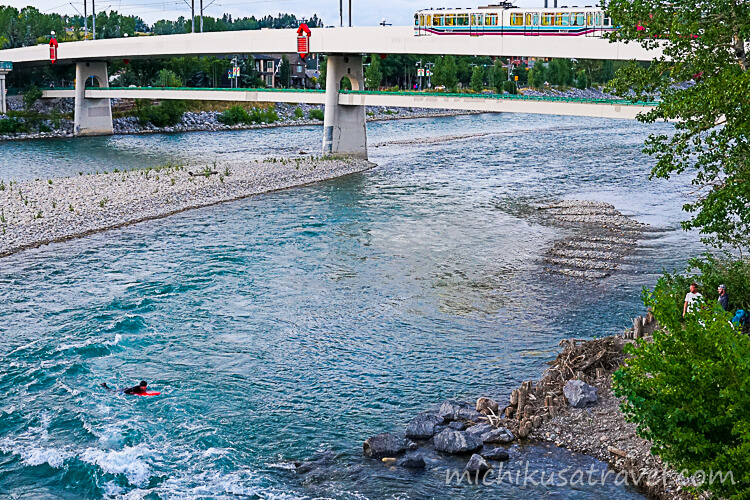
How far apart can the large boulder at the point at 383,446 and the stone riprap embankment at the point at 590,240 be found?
1331cm

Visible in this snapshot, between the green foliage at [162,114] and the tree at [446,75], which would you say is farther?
the tree at [446,75]

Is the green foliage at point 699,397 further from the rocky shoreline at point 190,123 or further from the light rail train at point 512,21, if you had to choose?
the rocky shoreline at point 190,123

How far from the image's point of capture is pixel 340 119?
186ft

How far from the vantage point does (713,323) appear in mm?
10406

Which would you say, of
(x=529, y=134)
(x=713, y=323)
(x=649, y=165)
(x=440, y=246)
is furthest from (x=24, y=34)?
(x=713, y=323)

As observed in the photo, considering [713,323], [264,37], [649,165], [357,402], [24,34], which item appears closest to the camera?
[713,323]

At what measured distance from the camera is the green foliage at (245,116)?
93438 millimetres

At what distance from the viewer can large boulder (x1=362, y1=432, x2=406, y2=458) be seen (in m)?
14.4

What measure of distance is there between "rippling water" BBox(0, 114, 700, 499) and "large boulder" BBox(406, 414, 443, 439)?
1.47ft

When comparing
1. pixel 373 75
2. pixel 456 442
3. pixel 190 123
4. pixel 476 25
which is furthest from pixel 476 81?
pixel 456 442

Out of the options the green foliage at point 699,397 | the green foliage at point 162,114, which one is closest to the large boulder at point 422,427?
the green foliage at point 699,397

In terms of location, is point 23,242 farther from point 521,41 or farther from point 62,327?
point 521,41

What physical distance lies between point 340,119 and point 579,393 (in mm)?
42914

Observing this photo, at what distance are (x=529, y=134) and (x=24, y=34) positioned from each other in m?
101
